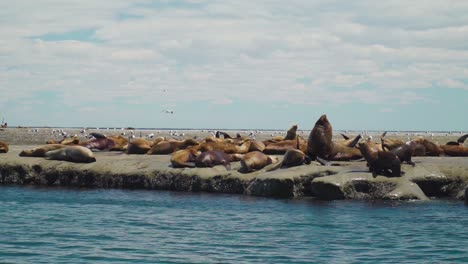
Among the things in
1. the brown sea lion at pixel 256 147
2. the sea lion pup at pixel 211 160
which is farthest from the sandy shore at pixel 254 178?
the brown sea lion at pixel 256 147

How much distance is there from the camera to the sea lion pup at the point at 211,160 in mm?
23094

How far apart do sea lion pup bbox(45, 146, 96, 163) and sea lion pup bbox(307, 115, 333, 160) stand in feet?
23.7

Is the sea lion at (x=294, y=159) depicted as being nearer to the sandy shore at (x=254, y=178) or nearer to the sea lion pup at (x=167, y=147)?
the sandy shore at (x=254, y=178)

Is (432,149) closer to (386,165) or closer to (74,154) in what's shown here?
(386,165)

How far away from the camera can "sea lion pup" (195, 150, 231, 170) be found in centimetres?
2309

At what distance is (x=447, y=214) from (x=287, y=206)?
12.1 ft

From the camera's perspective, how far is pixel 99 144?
2988cm

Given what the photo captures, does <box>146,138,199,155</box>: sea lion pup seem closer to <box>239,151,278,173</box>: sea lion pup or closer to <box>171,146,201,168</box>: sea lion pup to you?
<box>171,146,201,168</box>: sea lion pup

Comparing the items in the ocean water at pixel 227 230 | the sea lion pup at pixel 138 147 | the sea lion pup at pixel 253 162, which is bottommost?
the ocean water at pixel 227 230

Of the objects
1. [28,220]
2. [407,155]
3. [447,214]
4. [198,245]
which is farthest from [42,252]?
[407,155]

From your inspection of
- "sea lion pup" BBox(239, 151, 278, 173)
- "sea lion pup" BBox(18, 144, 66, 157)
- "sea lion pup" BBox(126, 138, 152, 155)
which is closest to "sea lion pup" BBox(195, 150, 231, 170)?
"sea lion pup" BBox(239, 151, 278, 173)

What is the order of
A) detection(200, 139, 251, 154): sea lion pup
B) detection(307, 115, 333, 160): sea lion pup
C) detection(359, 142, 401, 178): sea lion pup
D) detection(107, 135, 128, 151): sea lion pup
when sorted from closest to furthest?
1. detection(359, 142, 401, 178): sea lion pup
2. detection(307, 115, 333, 160): sea lion pup
3. detection(200, 139, 251, 154): sea lion pup
4. detection(107, 135, 128, 151): sea lion pup

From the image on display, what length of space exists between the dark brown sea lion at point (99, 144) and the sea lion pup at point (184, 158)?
21.8ft

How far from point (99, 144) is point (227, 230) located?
52.3ft
